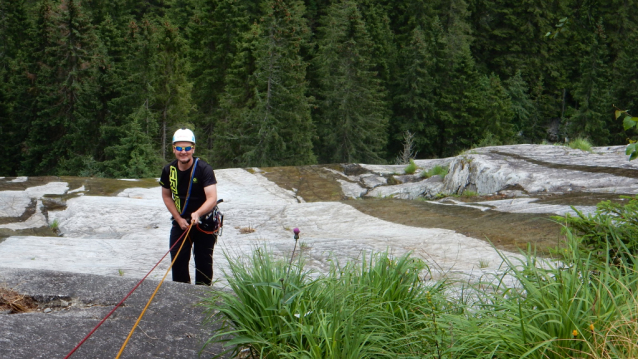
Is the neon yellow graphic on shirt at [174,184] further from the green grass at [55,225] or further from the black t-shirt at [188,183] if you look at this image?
the green grass at [55,225]

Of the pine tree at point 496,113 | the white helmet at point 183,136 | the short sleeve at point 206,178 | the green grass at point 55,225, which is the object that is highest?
the pine tree at point 496,113

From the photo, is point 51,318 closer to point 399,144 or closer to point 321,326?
point 321,326

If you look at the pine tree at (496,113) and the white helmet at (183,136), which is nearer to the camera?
the white helmet at (183,136)

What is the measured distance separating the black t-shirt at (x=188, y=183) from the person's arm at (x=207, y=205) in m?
0.05

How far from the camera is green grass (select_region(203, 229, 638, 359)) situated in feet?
8.82

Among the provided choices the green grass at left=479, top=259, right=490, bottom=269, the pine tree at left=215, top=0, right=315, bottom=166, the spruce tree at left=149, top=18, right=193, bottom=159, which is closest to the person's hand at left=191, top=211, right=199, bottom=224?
the green grass at left=479, top=259, right=490, bottom=269

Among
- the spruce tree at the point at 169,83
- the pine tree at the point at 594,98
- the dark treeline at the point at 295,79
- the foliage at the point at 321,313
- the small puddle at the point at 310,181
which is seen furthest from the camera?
the pine tree at the point at 594,98

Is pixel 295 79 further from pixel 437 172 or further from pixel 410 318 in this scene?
pixel 410 318

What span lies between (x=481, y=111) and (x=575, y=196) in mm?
35975

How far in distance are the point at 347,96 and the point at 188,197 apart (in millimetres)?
36150

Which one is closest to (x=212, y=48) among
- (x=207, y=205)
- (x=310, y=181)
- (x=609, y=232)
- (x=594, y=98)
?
(x=594, y=98)

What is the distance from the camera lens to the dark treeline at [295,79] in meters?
34.8

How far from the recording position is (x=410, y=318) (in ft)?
10.9

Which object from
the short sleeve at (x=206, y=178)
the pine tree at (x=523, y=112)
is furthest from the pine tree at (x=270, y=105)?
the short sleeve at (x=206, y=178)
